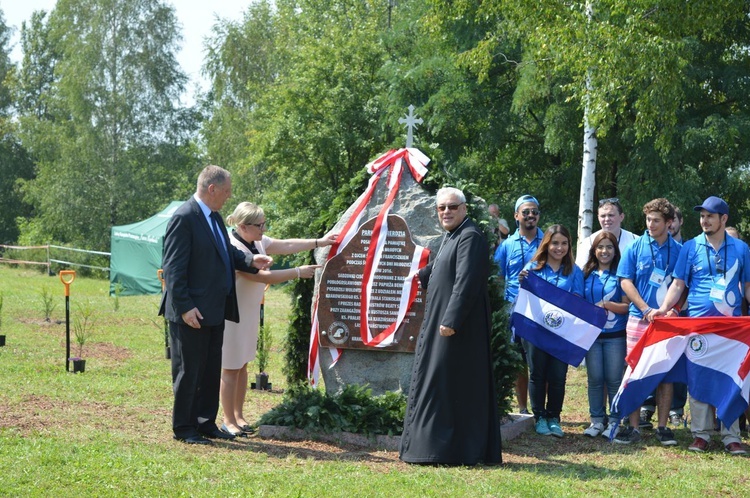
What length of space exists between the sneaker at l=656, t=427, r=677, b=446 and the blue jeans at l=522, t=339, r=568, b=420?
2.68 ft

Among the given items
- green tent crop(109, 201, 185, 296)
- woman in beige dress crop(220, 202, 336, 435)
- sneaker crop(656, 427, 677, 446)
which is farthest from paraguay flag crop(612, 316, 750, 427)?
green tent crop(109, 201, 185, 296)

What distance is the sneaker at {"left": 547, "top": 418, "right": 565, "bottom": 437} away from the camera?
7.42 m

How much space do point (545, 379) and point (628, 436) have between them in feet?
2.63

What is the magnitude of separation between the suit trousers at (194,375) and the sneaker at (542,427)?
2.70 meters

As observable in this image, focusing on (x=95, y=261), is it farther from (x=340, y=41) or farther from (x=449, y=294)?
(x=449, y=294)

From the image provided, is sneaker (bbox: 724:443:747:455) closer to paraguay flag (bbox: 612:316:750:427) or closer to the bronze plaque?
paraguay flag (bbox: 612:316:750:427)

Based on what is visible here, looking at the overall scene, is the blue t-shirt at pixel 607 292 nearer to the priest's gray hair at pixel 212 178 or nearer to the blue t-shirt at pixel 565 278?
the blue t-shirt at pixel 565 278

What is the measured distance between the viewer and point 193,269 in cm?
643

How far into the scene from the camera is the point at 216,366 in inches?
264

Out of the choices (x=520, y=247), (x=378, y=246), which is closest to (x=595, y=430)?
(x=520, y=247)

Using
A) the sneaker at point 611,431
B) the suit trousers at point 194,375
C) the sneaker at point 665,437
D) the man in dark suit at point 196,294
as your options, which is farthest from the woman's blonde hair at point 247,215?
the sneaker at point 665,437

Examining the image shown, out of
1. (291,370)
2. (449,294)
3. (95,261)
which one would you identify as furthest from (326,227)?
(95,261)

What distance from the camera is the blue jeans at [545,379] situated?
7430mm

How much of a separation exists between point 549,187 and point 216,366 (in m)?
12.3
